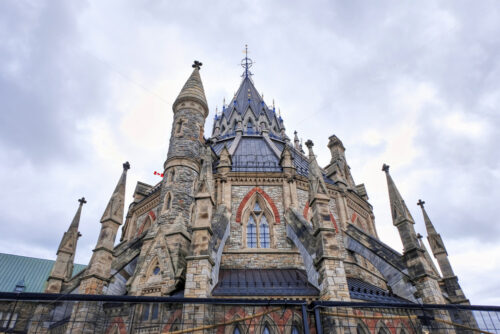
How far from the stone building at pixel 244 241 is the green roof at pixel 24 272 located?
1734 cm

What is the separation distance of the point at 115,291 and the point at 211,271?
4.80 metres

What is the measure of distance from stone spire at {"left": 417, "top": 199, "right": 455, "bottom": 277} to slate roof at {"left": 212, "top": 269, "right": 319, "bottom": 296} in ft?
33.5

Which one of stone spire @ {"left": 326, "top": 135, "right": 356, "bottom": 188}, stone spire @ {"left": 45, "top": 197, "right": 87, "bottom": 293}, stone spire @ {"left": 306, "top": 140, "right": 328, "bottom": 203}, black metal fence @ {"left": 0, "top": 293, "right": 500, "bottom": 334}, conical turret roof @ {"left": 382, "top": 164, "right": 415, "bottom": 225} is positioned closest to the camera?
black metal fence @ {"left": 0, "top": 293, "right": 500, "bottom": 334}

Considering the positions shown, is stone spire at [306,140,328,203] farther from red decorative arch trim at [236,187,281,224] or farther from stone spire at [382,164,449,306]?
stone spire at [382,164,449,306]

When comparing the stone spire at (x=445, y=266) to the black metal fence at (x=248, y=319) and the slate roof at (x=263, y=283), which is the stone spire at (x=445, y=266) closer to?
the black metal fence at (x=248, y=319)

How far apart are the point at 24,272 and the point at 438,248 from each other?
37.2 m

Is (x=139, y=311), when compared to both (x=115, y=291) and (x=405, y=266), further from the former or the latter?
(x=405, y=266)

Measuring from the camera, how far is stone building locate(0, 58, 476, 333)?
38.1 ft

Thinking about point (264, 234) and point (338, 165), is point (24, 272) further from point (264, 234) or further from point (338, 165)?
point (338, 165)

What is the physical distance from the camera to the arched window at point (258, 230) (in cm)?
1541

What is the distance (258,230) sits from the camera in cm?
1577

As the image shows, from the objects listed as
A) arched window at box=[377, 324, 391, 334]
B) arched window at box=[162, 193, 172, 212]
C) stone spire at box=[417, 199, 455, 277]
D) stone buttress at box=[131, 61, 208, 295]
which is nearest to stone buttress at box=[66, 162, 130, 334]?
stone buttress at box=[131, 61, 208, 295]

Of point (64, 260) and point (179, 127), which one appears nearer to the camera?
point (64, 260)

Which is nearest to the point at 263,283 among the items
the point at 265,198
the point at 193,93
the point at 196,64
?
the point at 265,198
